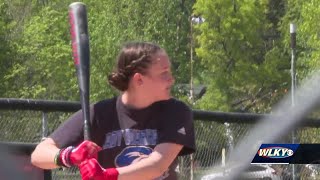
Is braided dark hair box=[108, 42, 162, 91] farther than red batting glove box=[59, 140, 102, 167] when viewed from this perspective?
Yes

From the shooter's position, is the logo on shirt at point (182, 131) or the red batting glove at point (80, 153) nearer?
the red batting glove at point (80, 153)

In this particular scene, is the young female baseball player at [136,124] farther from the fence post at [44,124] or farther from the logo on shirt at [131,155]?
the fence post at [44,124]

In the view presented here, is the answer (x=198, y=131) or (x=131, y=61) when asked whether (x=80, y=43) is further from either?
(x=198, y=131)

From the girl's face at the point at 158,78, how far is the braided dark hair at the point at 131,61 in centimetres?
2

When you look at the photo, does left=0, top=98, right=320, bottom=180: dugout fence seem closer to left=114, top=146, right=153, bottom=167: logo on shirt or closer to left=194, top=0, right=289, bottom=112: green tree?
left=114, top=146, right=153, bottom=167: logo on shirt

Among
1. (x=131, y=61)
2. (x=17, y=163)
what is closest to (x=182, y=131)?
(x=131, y=61)

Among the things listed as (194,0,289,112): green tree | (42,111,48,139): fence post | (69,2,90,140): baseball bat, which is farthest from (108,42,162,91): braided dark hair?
(194,0,289,112): green tree

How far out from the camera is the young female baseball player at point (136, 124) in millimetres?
3248

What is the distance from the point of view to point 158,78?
3262 mm

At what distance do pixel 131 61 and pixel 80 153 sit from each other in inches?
17.7

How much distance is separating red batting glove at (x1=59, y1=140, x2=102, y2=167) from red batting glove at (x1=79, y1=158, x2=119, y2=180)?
0.26 feet

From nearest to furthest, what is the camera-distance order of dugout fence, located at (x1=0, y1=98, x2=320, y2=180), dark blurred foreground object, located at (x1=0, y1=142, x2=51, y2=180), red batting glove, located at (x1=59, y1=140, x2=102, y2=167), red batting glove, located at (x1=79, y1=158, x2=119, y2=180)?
red batting glove, located at (x1=79, y1=158, x2=119, y2=180) < red batting glove, located at (x1=59, y1=140, x2=102, y2=167) < dark blurred foreground object, located at (x1=0, y1=142, x2=51, y2=180) < dugout fence, located at (x1=0, y1=98, x2=320, y2=180)

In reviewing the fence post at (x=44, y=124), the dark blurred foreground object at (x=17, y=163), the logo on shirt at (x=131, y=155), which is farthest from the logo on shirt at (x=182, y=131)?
the fence post at (x=44, y=124)

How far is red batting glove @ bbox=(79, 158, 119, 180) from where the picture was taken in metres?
2.94
